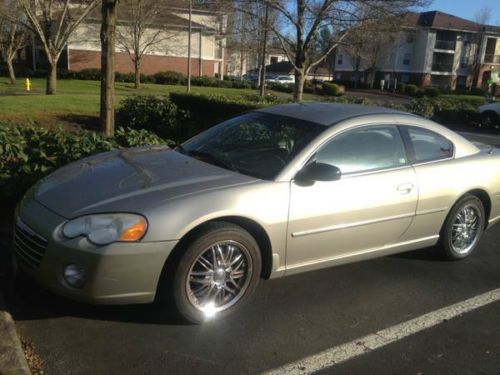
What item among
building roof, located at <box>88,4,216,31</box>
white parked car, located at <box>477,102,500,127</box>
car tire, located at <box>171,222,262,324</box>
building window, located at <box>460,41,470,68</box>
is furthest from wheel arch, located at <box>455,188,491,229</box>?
building window, located at <box>460,41,470,68</box>

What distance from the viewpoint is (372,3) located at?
39.3ft

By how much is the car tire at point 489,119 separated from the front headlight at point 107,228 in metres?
20.3

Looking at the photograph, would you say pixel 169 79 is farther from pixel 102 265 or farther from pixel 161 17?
pixel 102 265

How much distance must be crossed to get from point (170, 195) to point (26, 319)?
1.23 meters

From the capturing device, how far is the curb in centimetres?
277

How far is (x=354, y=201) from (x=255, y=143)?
3.10ft

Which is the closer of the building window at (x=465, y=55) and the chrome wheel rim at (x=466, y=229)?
the chrome wheel rim at (x=466, y=229)

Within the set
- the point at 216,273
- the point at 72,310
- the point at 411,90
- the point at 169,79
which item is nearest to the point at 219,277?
the point at 216,273

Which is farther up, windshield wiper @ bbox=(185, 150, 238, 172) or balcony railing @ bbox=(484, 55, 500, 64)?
balcony railing @ bbox=(484, 55, 500, 64)

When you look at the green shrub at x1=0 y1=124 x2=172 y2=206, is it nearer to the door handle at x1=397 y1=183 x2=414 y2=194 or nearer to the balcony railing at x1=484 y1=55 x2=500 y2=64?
the door handle at x1=397 y1=183 x2=414 y2=194

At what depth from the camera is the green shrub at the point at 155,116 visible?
537 inches

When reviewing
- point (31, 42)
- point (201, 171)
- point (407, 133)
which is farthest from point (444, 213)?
point (31, 42)

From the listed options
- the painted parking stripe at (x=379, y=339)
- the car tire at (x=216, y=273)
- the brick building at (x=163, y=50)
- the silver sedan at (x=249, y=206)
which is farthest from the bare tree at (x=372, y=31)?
the brick building at (x=163, y=50)

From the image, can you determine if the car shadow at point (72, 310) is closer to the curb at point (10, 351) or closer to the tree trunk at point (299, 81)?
the curb at point (10, 351)
